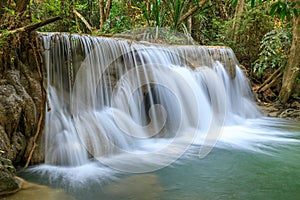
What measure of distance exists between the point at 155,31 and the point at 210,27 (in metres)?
4.54

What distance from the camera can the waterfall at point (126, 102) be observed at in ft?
12.4

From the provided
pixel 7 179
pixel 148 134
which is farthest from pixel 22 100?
pixel 148 134

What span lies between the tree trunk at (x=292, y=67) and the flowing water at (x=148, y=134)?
1.29 meters

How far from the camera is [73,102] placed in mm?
4090

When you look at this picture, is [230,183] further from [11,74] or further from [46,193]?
[11,74]

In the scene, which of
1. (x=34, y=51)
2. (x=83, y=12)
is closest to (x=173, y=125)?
(x=34, y=51)

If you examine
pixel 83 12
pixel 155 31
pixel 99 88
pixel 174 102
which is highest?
pixel 83 12

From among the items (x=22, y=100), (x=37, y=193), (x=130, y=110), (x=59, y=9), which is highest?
(x=59, y=9)

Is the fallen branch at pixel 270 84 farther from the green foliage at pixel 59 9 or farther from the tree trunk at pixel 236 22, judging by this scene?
the green foliage at pixel 59 9

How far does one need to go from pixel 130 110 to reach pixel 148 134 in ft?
1.58

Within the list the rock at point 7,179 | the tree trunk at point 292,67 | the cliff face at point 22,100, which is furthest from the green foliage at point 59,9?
the tree trunk at point 292,67

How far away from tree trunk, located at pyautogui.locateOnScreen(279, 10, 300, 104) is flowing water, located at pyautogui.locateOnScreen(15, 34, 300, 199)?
129 cm

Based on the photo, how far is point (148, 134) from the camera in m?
4.73

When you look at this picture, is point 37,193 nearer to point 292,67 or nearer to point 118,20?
point 118,20
